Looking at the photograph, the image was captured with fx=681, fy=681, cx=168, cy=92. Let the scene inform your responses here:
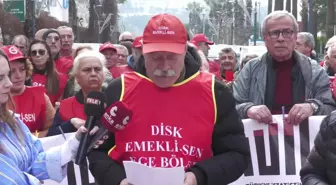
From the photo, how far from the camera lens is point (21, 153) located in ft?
11.7

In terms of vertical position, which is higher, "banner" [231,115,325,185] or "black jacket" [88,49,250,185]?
"black jacket" [88,49,250,185]

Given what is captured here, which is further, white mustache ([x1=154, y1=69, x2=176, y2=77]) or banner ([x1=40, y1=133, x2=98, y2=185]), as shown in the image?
banner ([x1=40, y1=133, x2=98, y2=185])

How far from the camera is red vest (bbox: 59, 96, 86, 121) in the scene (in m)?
5.79

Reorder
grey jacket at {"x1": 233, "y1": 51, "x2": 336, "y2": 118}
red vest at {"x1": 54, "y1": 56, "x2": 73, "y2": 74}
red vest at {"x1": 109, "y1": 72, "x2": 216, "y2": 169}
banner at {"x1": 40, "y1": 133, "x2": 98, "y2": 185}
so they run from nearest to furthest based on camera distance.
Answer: red vest at {"x1": 109, "y1": 72, "x2": 216, "y2": 169} → grey jacket at {"x1": 233, "y1": 51, "x2": 336, "y2": 118} → banner at {"x1": 40, "y1": 133, "x2": 98, "y2": 185} → red vest at {"x1": 54, "y1": 56, "x2": 73, "y2": 74}

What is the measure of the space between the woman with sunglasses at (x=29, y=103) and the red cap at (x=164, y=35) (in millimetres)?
2693

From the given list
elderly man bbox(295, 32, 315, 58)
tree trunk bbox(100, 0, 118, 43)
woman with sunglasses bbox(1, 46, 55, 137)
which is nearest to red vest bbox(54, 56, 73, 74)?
woman with sunglasses bbox(1, 46, 55, 137)

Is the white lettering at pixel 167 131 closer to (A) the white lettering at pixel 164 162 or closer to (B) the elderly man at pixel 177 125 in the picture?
(B) the elderly man at pixel 177 125

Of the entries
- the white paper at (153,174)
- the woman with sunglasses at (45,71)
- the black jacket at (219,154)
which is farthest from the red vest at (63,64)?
the white paper at (153,174)

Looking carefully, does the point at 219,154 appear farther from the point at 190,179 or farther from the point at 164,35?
the point at 164,35

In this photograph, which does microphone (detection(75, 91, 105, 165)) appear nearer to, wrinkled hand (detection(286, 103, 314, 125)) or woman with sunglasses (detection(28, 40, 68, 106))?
wrinkled hand (detection(286, 103, 314, 125))

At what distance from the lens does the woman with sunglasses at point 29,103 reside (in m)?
5.97

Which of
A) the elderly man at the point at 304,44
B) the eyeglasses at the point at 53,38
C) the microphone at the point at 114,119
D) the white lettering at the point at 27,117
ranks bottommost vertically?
the white lettering at the point at 27,117

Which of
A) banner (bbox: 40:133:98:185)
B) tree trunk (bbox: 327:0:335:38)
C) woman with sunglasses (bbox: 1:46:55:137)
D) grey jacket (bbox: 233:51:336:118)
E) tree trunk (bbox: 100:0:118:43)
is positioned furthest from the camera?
tree trunk (bbox: 100:0:118:43)

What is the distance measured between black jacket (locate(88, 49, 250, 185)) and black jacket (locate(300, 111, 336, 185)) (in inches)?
13.5
